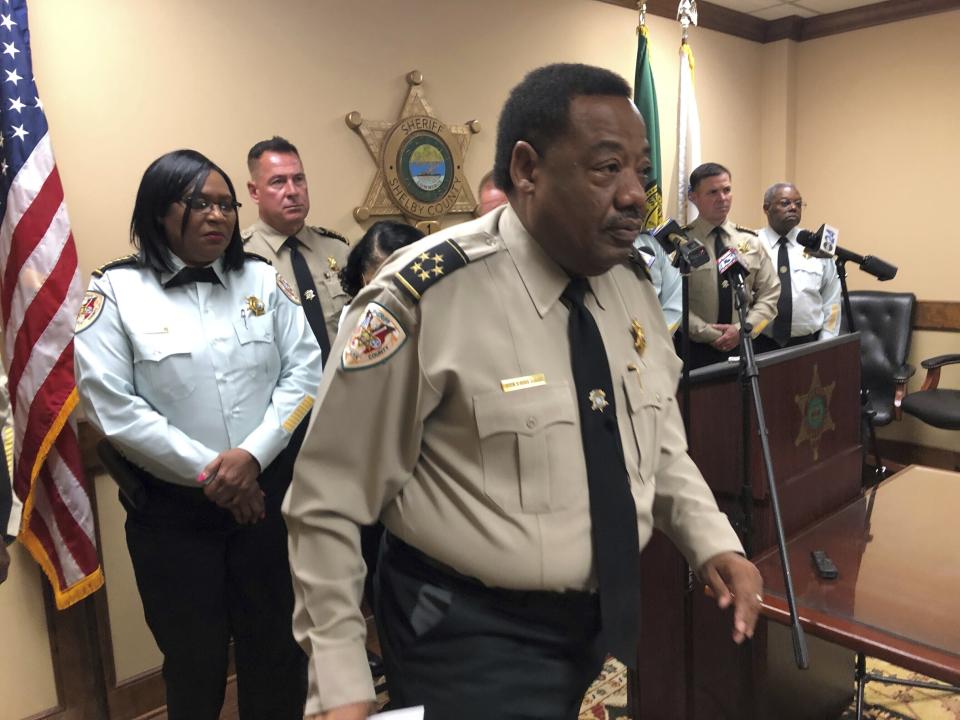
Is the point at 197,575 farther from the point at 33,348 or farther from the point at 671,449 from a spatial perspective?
the point at 671,449

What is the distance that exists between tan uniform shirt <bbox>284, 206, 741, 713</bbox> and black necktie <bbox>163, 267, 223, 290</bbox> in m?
0.87

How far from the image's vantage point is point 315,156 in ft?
9.20

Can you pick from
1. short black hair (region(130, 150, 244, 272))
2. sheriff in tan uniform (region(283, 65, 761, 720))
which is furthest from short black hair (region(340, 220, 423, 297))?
sheriff in tan uniform (region(283, 65, 761, 720))

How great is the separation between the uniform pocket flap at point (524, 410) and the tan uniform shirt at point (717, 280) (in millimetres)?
A: 2404

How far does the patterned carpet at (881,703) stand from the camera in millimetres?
2229

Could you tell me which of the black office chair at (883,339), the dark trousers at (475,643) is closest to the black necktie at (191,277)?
the dark trousers at (475,643)

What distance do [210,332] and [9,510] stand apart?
1.73 feet

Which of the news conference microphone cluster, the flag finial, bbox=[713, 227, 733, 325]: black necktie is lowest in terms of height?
bbox=[713, 227, 733, 325]: black necktie

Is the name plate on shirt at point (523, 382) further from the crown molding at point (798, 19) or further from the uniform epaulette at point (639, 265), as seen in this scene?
the crown molding at point (798, 19)

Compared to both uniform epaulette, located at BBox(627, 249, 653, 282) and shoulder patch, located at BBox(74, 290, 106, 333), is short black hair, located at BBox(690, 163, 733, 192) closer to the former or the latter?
uniform epaulette, located at BBox(627, 249, 653, 282)

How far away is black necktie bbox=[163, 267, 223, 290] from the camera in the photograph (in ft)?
5.57

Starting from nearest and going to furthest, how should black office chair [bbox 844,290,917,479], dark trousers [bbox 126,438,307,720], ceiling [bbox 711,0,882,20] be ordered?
dark trousers [bbox 126,438,307,720] < black office chair [bbox 844,290,917,479] < ceiling [bbox 711,0,882,20]

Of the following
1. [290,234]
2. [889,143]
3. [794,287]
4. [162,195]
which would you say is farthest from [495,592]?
[889,143]

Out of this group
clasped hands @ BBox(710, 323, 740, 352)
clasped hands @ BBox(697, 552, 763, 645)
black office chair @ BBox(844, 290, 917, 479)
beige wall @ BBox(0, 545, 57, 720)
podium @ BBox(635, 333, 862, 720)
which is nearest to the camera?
clasped hands @ BBox(697, 552, 763, 645)
